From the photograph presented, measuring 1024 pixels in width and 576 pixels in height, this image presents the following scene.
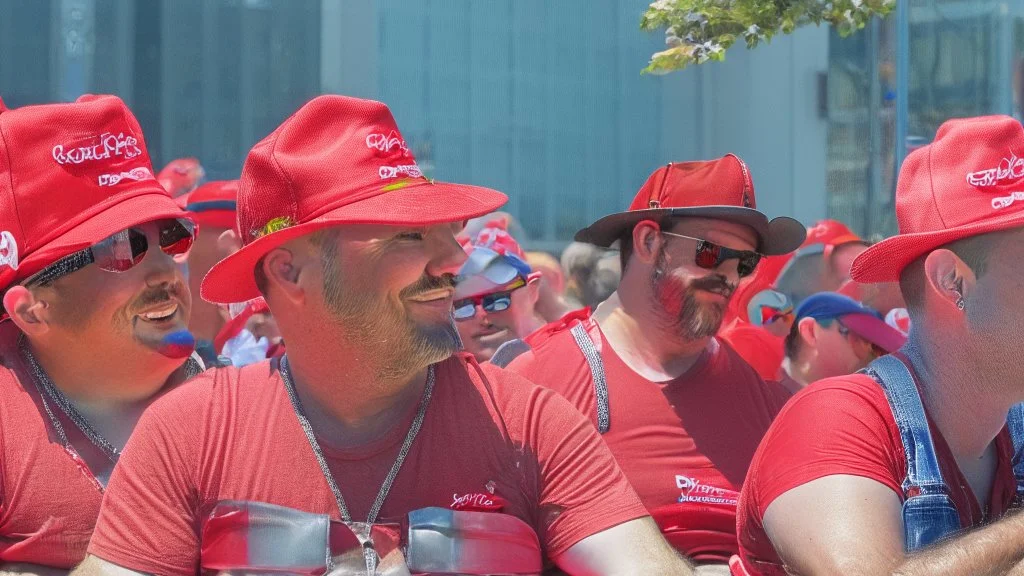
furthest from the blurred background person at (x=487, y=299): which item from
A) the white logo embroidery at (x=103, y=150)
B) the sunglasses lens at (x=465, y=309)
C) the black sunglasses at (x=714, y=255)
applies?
the white logo embroidery at (x=103, y=150)

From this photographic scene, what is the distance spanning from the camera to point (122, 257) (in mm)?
3035

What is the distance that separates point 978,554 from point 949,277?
62 centimetres

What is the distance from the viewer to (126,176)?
3.12 metres

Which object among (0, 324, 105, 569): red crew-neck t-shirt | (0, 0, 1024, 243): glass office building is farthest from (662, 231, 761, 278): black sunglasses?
(0, 0, 1024, 243): glass office building

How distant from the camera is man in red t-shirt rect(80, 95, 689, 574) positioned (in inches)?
94.0

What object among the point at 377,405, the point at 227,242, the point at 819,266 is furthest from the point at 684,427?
the point at 819,266

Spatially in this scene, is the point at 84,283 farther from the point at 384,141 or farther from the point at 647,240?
the point at 647,240

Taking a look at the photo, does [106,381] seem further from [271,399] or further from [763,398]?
[763,398]

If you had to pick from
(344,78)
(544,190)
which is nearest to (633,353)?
(344,78)

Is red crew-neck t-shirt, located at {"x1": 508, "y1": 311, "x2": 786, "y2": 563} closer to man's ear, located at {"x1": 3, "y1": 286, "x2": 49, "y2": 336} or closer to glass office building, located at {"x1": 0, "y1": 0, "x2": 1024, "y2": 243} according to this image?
man's ear, located at {"x1": 3, "y1": 286, "x2": 49, "y2": 336}

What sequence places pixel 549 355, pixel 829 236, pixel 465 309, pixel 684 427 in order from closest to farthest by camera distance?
pixel 684 427, pixel 549 355, pixel 465 309, pixel 829 236

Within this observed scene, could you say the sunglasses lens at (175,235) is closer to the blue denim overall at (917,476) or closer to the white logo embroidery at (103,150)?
the white logo embroidery at (103,150)

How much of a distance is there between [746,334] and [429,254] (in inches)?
100

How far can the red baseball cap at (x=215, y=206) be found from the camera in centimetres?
541
